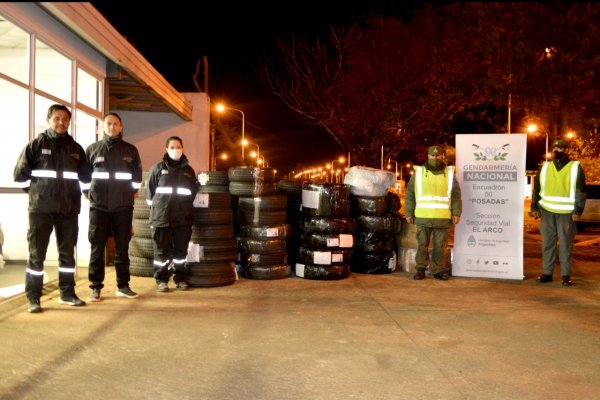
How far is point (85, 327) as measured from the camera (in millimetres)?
5473

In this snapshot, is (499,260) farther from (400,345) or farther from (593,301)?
(400,345)

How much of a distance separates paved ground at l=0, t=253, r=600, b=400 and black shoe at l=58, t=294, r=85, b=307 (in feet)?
0.52

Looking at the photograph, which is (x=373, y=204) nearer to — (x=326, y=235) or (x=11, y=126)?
(x=326, y=235)

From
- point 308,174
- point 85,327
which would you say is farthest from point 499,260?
point 308,174

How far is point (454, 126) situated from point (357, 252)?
22925mm

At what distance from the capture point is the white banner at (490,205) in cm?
877

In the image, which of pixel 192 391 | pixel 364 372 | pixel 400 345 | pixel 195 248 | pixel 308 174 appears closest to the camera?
pixel 192 391

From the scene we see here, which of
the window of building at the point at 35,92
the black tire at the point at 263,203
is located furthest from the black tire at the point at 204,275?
the window of building at the point at 35,92

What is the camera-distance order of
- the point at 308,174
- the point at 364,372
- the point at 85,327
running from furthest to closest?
the point at 308,174 → the point at 85,327 → the point at 364,372

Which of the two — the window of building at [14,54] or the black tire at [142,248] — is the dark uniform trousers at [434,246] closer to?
the black tire at [142,248]

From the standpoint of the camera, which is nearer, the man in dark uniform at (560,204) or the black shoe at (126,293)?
the black shoe at (126,293)

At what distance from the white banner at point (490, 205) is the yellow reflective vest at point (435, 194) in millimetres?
568

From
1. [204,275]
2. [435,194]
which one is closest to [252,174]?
[204,275]

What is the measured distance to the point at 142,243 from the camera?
8.35 meters
